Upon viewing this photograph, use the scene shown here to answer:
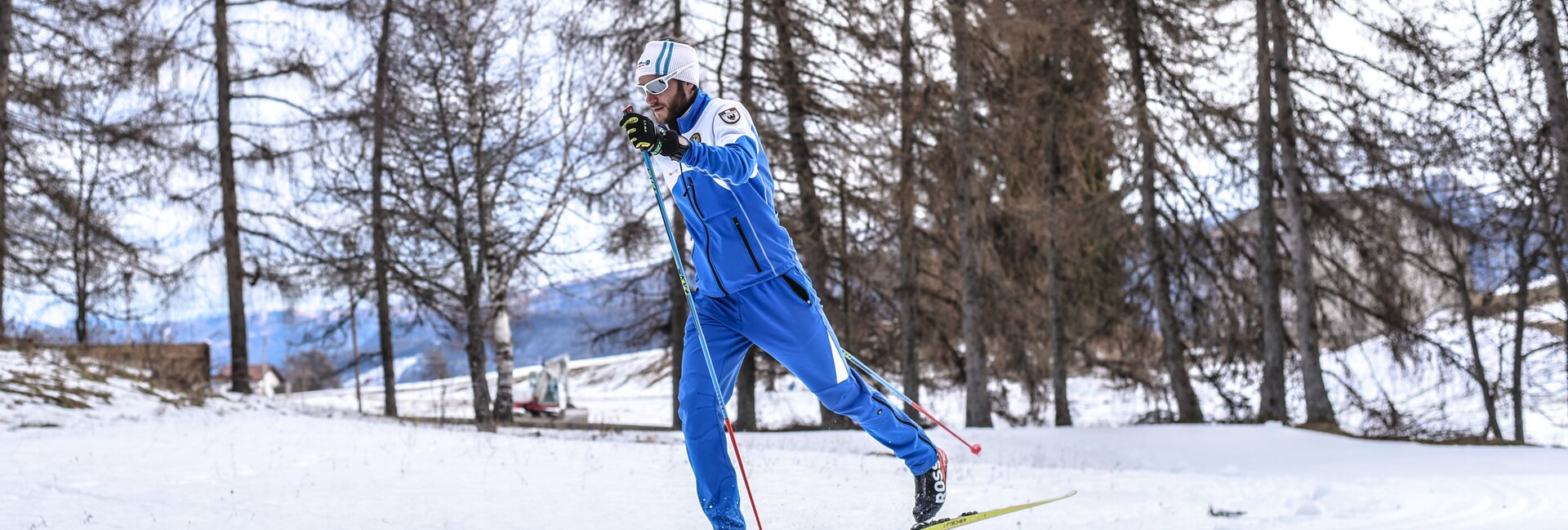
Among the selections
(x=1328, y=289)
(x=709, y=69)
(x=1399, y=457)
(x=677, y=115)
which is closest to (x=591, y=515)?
(x=677, y=115)

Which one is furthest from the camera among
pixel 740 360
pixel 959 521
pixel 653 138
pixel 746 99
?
pixel 746 99

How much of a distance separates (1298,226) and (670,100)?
11.8 meters

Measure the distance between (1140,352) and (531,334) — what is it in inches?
523

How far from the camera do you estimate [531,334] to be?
23.9 m

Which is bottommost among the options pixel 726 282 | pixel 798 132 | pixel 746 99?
pixel 726 282

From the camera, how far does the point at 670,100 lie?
4.15 metres

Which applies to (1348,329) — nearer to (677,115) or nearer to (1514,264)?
(1514,264)

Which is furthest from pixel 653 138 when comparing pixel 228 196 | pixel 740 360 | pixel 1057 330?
pixel 228 196

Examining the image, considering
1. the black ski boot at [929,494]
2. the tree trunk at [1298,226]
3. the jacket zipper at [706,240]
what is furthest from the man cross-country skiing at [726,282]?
the tree trunk at [1298,226]

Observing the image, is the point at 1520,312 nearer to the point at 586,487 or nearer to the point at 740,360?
the point at 586,487

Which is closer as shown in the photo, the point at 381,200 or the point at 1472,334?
the point at 1472,334

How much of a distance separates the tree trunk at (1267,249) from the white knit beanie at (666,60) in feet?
38.7

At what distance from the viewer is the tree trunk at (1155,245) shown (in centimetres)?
1545

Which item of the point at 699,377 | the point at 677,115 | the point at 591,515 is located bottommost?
the point at 591,515
